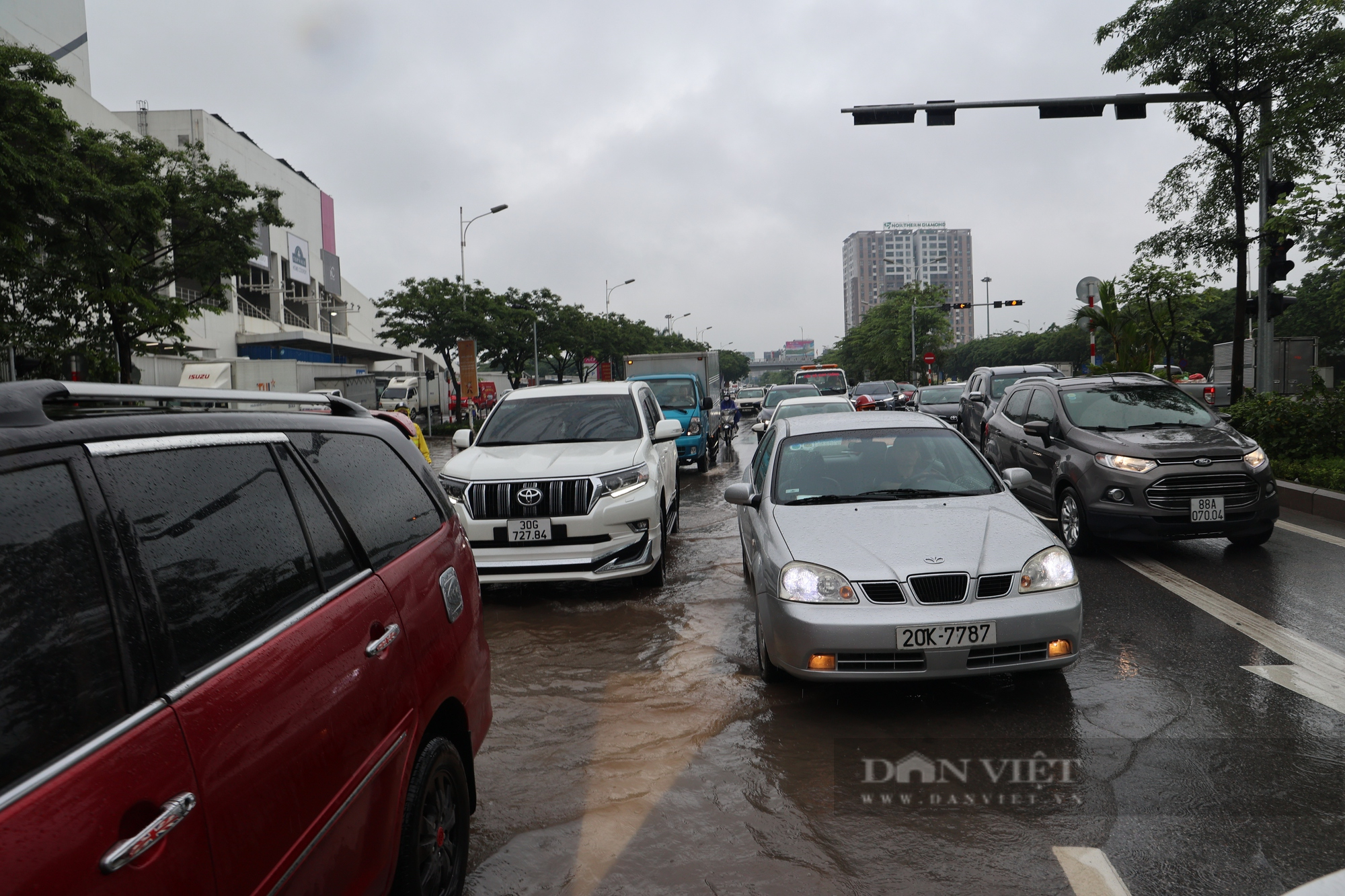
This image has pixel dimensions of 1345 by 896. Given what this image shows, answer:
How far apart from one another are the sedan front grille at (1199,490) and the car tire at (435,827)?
6.48 meters

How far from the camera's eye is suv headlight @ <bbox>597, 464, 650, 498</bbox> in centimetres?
717

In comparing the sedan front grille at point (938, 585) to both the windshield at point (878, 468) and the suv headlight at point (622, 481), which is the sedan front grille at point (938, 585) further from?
the suv headlight at point (622, 481)

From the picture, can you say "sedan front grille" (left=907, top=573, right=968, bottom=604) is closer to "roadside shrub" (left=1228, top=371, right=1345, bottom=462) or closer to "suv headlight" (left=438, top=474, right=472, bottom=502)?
"suv headlight" (left=438, top=474, right=472, bottom=502)

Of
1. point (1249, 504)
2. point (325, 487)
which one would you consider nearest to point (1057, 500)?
point (1249, 504)

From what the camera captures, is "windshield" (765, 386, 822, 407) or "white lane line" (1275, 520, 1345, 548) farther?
"windshield" (765, 386, 822, 407)

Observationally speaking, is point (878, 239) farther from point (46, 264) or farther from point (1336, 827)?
point (1336, 827)

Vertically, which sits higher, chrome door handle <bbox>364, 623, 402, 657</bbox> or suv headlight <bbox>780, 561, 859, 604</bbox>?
chrome door handle <bbox>364, 623, 402, 657</bbox>

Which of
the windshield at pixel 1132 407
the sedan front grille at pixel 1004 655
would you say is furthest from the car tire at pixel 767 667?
the windshield at pixel 1132 407

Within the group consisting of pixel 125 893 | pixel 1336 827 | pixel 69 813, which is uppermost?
pixel 69 813

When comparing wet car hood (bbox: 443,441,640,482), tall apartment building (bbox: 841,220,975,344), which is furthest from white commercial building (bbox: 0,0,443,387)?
tall apartment building (bbox: 841,220,975,344)

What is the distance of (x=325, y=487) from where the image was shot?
2539 millimetres

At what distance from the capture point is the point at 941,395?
26.0m

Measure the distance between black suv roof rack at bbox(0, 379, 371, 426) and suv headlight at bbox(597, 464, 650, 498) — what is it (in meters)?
4.40

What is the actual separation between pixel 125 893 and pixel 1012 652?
382 cm
